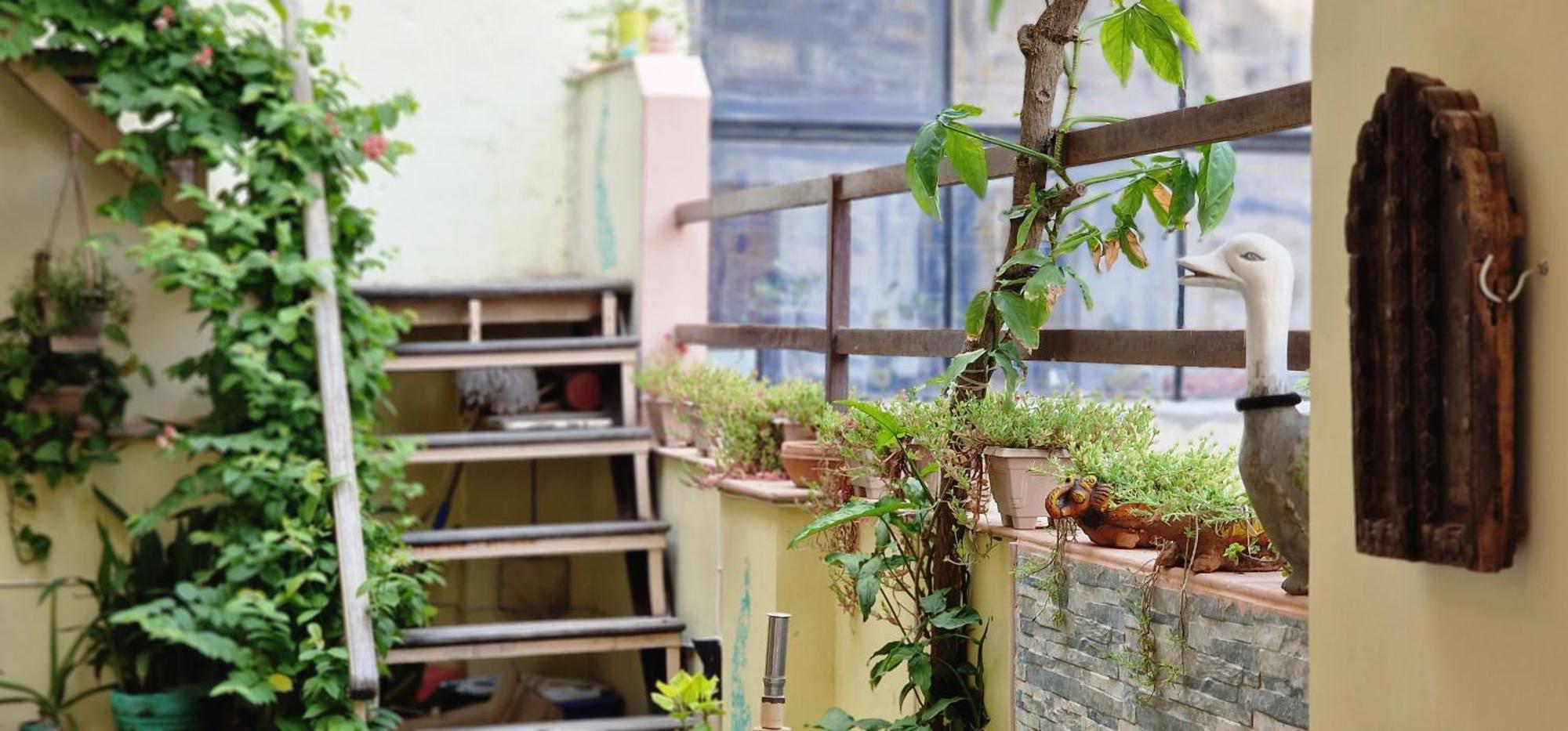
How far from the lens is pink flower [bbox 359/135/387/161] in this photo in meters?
4.88

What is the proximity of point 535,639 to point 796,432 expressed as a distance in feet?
3.69

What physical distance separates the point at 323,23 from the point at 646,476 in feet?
5.40


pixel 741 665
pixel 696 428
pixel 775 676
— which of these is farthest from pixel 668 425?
pixel 775 676

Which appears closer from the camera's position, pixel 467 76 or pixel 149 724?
pixel 149 724

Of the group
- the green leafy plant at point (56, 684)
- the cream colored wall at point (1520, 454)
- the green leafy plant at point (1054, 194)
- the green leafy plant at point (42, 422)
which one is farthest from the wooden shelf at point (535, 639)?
the cream colored wall at point (1520, 454)

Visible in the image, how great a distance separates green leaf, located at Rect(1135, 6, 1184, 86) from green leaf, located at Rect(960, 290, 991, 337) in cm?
50

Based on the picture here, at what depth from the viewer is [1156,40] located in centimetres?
294

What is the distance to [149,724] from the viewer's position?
479cm

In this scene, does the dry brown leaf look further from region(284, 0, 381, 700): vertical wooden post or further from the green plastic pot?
the green plastic pot

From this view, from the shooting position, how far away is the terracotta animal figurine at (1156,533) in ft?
8.14

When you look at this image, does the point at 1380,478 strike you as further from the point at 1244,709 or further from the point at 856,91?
the point at 856,91

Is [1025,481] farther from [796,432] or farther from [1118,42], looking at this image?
[796,432]

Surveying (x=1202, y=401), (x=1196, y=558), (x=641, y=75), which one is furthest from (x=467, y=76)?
(x=1196, y=558)

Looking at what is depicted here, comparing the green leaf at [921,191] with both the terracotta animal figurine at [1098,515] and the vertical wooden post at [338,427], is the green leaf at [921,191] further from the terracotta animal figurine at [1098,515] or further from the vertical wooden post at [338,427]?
the vertical wooden post at [338,427]
